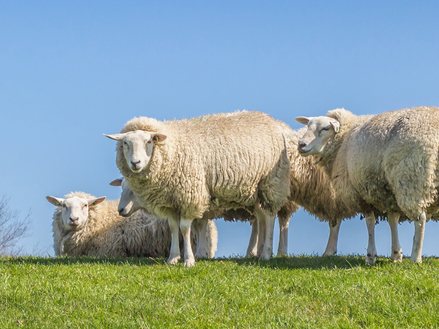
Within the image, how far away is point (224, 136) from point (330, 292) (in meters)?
4.08

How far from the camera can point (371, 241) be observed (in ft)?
30.7

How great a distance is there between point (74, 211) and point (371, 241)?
6.44 m

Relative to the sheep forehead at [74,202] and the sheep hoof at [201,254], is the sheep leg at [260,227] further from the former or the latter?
the sheep forehead at [74,202]

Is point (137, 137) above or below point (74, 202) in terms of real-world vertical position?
above

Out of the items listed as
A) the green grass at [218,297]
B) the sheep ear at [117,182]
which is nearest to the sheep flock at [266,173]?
the sheep ear at [117,182]

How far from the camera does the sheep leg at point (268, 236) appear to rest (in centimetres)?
1025

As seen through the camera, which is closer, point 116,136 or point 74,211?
point 116,136

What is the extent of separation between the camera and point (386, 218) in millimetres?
10188

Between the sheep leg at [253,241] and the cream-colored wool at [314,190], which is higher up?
the cream-colored wool at [314,190]

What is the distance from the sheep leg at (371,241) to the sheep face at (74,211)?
245 inches

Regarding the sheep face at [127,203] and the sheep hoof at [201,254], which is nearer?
the sheep hoof at [201,254]

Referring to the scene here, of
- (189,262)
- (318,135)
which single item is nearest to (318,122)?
(318,135)

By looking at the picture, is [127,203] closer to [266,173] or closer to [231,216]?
[231,216]

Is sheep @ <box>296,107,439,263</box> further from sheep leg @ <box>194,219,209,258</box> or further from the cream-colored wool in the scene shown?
sheep leg @ <box>194,219,209,258</box>
